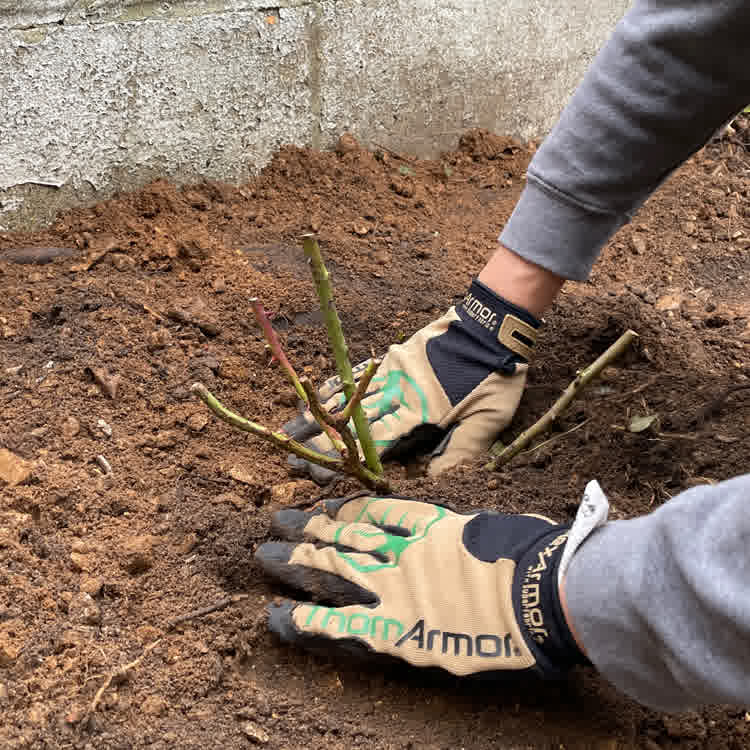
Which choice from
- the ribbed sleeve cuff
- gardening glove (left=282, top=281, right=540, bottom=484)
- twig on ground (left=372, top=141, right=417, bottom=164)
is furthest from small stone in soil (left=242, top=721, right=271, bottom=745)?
twig on ground (left=372, top=141, right=417, bottom=164)

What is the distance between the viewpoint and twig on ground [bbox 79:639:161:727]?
1.05 m

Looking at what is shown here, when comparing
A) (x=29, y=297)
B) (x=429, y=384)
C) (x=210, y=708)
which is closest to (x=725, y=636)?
(x=210, y=708)

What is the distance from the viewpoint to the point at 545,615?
1076 mm

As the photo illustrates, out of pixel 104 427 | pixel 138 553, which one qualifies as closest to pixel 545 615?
→ pixel 138 553

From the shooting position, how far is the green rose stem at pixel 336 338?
1086 mm

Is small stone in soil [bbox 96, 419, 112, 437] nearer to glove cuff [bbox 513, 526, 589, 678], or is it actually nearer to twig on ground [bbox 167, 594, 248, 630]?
twig on ground [bbox 167, 594, 248, 630]

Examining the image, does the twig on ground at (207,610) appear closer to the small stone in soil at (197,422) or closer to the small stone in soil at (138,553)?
the small stone in soil at (138,553)

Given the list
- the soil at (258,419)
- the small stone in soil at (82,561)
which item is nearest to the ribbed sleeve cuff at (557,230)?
the soil at (258,419)

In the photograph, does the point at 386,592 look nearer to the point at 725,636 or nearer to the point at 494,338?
the point at 725,636

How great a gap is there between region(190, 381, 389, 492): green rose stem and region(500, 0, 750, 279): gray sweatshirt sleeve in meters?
0.59

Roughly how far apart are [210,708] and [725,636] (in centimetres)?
67

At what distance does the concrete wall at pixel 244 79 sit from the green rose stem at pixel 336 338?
1.04 meters

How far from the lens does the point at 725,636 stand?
879mm

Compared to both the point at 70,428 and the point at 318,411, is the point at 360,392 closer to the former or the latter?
the point at 318,411
